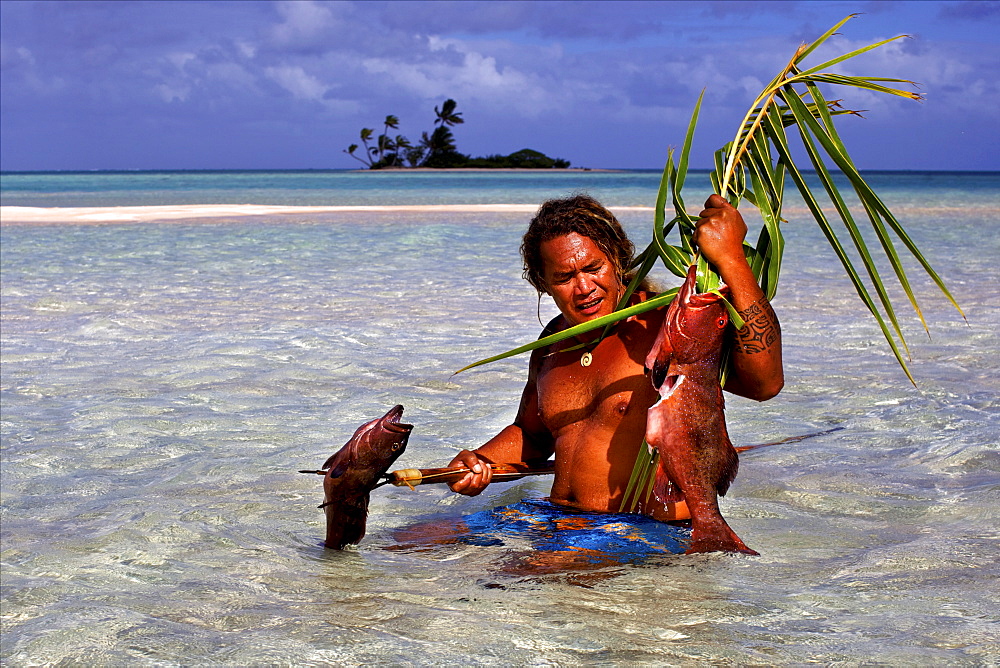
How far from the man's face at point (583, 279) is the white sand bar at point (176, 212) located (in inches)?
744

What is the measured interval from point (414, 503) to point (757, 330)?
2.06 m

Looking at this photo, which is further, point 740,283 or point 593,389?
point 593,389

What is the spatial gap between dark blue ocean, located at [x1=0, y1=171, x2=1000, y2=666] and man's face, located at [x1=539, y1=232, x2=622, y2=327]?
788 mm

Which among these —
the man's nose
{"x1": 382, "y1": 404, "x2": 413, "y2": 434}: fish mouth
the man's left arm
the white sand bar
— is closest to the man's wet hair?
the man's nose

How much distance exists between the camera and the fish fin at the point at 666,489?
2.62 m

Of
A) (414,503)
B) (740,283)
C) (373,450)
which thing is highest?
(740,283)

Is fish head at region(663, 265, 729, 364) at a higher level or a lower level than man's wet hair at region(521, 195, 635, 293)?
Answer: lower

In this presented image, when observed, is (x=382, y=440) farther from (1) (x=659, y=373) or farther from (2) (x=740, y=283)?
(2) (x=740, y=283)

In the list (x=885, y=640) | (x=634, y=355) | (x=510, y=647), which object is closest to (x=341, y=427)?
(x=634, y=355)

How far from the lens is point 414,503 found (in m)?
4.21

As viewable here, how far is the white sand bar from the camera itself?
21.1 metres

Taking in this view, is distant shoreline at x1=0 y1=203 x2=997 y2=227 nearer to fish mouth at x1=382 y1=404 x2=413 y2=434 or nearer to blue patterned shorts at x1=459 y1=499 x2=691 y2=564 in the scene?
blue patterned shorts at x1=459 y1=499 x2=691 y2=564

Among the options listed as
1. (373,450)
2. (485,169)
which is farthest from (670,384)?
(485,169)

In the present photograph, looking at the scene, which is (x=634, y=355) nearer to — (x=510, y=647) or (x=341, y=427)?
(x=510, y=647)
